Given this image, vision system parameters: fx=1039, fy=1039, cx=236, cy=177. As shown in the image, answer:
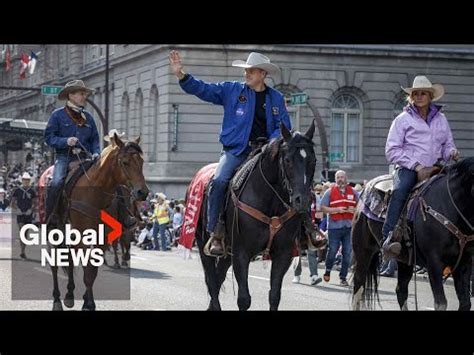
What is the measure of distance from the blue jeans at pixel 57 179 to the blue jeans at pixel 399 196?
4046 mm

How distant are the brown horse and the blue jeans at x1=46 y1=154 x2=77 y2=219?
31 cm

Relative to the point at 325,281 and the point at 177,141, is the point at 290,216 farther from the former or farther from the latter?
the point at 177,141

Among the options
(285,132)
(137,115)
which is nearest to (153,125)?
(137,115)

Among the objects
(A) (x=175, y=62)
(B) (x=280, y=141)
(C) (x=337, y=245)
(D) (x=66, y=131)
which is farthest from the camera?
(C) (x=337, y=245)

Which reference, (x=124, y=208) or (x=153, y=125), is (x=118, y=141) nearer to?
(x=124, y=208)

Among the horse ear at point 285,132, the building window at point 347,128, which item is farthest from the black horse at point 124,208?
the building window at point 347,128

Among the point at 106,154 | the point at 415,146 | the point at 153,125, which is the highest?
the point at 153,125

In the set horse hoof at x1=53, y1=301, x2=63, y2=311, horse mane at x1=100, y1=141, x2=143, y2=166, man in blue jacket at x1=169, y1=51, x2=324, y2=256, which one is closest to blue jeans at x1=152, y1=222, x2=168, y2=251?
horse hoof at x1=53, y1=301, x2=63, y2=311

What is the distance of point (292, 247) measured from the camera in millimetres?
10484

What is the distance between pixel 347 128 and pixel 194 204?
31.2 meters

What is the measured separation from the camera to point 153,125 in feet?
132
